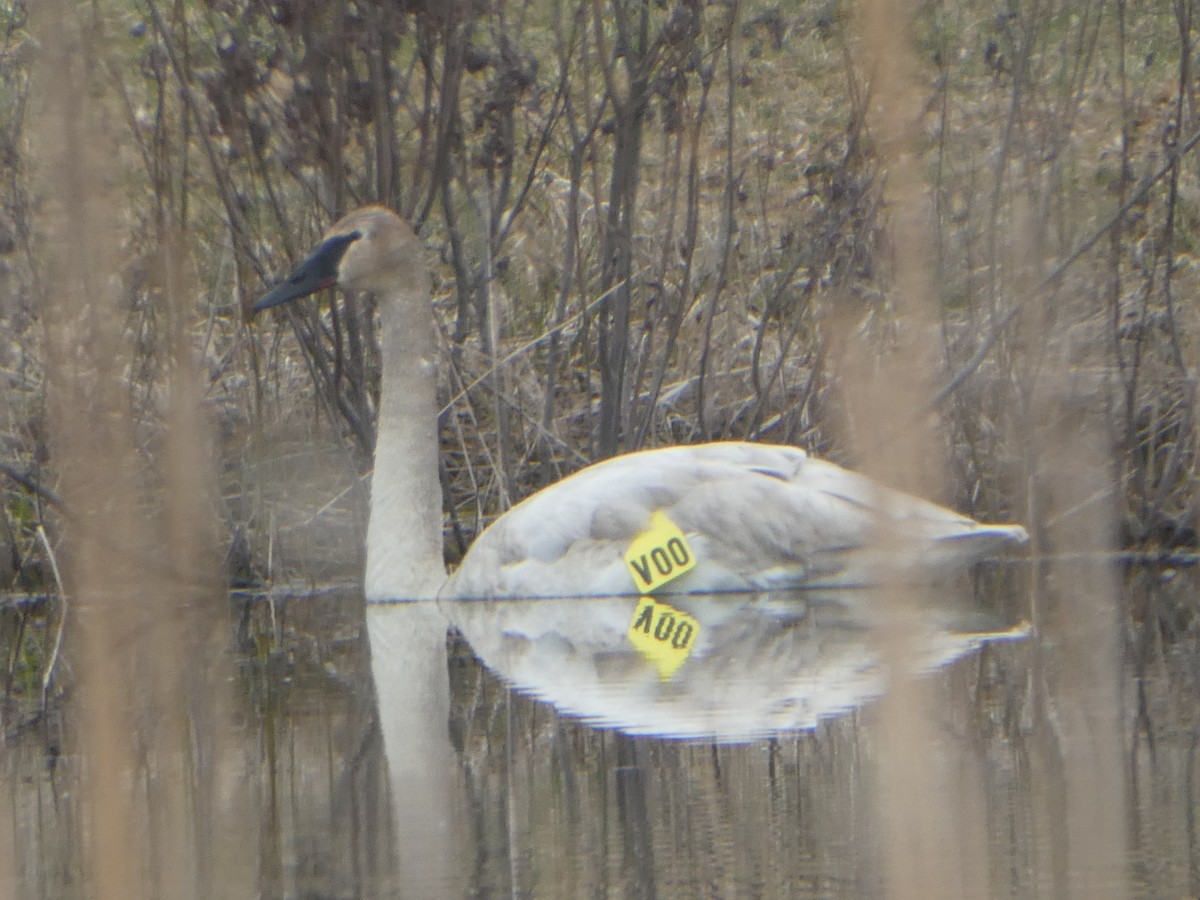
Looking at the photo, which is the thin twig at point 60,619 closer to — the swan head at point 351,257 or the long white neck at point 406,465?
the long white neck at point 406,465

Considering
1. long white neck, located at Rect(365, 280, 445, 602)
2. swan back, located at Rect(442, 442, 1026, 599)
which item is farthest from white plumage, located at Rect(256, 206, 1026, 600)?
long white neck, located at Rect(365, 280, 445, 602)

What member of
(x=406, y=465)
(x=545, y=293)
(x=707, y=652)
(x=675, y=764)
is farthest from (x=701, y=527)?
(x=545, y=293)

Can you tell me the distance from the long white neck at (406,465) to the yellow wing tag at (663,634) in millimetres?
850

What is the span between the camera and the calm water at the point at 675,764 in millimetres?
3203

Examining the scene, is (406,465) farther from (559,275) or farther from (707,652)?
(559,275)

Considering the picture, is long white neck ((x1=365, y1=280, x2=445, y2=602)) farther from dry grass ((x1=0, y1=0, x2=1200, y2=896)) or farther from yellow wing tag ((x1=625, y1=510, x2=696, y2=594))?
yellow wing tag ((x1=625, y1=510, x2=696, y2=594))

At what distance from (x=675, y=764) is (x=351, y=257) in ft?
12.2

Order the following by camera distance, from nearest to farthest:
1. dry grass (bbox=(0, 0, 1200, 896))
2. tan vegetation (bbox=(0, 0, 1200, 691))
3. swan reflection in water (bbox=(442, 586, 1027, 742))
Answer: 1. swan reflection in water (bbox=(442, 586, 1027, 742))
2. dry grass (bbox=(0, 0, 1200, 896))
3. tan vegetation (bbox=(0, 0, 1200, 691))

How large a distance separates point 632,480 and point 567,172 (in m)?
4.69

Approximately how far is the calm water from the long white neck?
813 millimetres

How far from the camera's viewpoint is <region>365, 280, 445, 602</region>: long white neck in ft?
25.0

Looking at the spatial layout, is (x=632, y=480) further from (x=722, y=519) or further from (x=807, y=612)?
(x=807, y=612)

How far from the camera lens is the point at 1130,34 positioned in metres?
12.3

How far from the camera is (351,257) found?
7.51 metres
